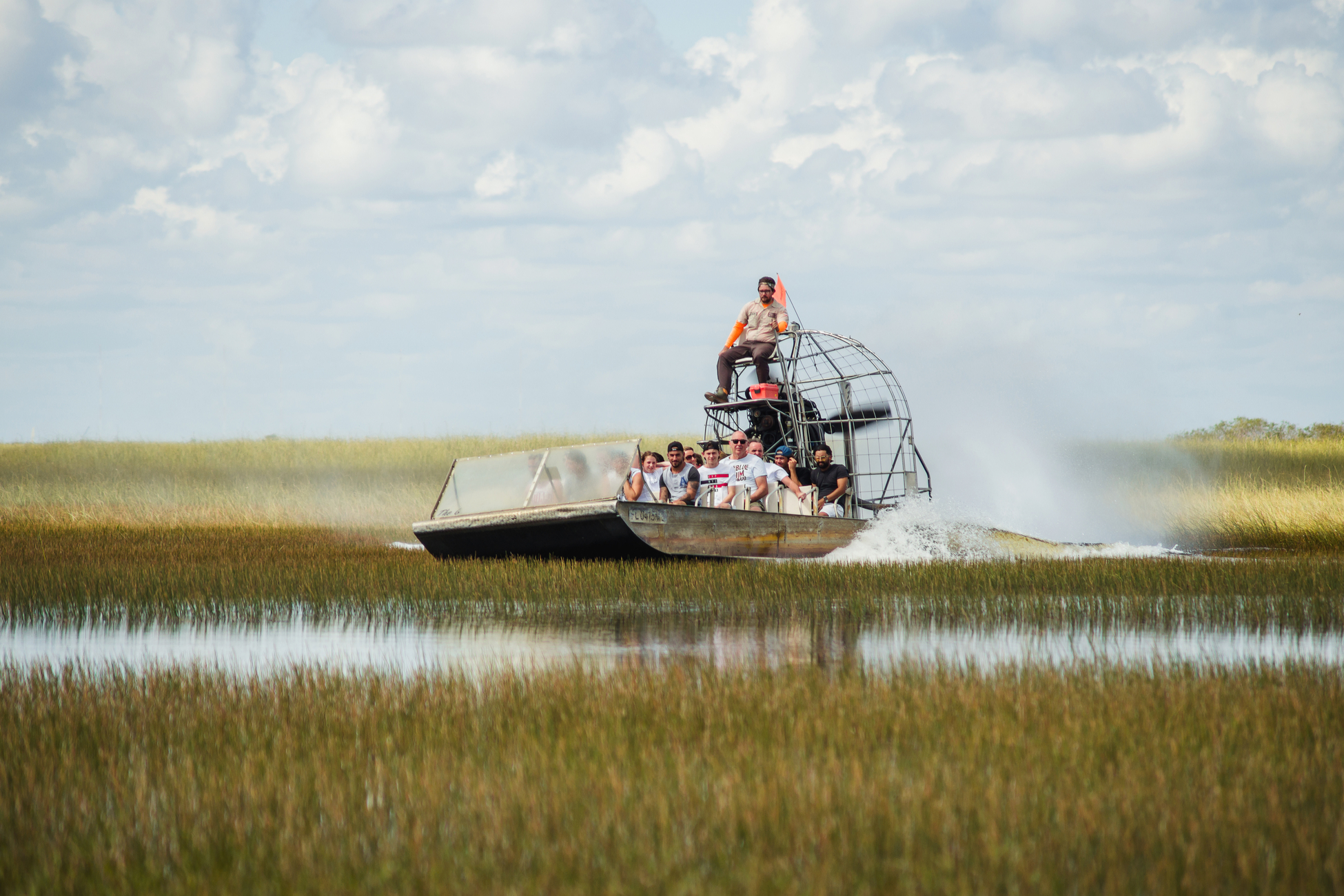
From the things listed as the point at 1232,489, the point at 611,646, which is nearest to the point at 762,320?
the point at 611,646

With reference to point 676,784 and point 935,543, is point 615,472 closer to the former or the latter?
point 935,543

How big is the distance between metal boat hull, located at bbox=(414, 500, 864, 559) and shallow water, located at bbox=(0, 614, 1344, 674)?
13.3ft

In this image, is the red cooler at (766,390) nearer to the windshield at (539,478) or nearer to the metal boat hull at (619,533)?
the metal boat hull at (619,533)

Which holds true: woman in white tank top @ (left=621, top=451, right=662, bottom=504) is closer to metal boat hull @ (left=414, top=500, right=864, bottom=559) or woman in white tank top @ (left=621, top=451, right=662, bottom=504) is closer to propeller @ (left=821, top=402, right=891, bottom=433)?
metal boat hull @ (left=414, top=500, right=864, bottom=559)

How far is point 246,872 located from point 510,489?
39.0 ft

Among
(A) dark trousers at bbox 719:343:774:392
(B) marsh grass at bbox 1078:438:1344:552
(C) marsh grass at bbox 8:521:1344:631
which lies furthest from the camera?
(B) marsh grass at bbox 1078:438:1344:552

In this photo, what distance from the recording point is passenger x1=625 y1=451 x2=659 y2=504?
52.5 feet

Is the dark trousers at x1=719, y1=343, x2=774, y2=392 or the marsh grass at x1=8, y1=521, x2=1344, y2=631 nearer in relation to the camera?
the marsh grass at x1=8, y1=521, x2=1344, y2=631

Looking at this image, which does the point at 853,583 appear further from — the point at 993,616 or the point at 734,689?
the point at 734,689

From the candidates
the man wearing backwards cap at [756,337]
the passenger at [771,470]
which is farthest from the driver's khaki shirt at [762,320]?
the passenger at [771,470]

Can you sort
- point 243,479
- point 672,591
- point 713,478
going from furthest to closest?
point 243,479
point 713,478
point 672,591

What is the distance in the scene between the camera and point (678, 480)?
1684 cm

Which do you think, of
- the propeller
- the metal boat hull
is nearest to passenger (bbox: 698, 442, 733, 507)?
the metal boat hull

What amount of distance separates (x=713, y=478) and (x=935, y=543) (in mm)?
4017
